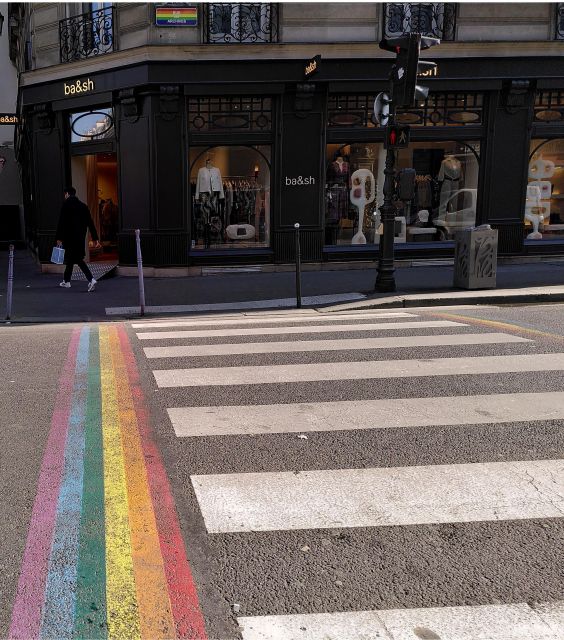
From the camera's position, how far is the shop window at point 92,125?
49.8ft

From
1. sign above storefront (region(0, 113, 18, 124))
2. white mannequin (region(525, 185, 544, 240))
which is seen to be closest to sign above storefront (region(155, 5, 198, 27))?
sign above storefront (region(0, 113, 18, 124))

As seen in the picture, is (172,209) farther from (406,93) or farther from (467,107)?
(467,107)

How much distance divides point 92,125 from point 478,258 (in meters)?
10.1

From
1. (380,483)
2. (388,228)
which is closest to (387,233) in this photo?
(388,228)

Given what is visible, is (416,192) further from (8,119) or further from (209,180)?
(8,119)

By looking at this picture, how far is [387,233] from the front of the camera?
1110 centimetres

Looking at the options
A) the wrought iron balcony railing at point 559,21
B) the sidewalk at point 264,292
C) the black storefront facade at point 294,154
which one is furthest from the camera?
the wrought iron balcony railing at point 559,21

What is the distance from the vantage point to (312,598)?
2633 mm

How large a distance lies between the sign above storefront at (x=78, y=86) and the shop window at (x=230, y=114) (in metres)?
2.63

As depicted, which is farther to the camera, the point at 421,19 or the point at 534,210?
the point at 534,210

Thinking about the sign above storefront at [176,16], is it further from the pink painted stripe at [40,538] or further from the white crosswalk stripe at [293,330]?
the pink painted stripe at [40,538]

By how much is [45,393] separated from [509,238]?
1293 centimetres

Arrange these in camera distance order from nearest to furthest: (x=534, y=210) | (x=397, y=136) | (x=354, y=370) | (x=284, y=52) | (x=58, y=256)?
(x=354, y=370), (x=397, y=136), (x=58, y=256), (x=284, y=52), (x=534, y=210)

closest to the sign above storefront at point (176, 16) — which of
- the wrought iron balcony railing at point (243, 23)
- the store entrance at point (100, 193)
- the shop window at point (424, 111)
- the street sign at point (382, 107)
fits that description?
the wrought iron balcony railing at point (243, 23)
